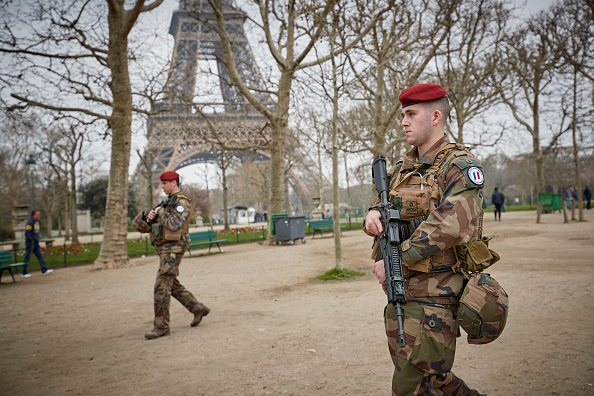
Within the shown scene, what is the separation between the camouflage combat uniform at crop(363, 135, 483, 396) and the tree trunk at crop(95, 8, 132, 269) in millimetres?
11973

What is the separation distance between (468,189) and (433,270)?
438mm

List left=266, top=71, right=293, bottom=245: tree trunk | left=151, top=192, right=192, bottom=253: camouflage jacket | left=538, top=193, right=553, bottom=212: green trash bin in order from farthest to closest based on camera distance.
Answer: left=538, top=193, right=553, bottom=212: green trash bin < left=266, top=71, right=293, bottom=245: tree trunk < left=151, top=192, right=192, bottom=253: camouflage jacket

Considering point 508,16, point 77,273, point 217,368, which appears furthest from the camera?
point 508,16

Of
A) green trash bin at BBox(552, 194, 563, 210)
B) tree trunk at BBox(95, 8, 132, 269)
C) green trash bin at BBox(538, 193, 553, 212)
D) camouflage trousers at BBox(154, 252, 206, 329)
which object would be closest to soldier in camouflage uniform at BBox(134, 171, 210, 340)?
camouflage trousers at BBox(154, 252, 206, 329)

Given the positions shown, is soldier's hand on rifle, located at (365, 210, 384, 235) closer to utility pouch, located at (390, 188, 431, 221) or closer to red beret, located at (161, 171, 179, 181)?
utility pouch, located at (390, 188, 431, 221)

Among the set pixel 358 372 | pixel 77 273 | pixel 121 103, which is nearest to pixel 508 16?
pixel 121 103

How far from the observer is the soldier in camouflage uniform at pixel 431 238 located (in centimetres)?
194

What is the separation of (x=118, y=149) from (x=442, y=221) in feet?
41.3

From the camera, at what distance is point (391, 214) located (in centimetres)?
204

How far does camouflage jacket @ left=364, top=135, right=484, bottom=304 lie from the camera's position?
192 cm

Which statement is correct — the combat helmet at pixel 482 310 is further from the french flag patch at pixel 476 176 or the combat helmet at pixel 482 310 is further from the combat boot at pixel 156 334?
the combat boot at pixel 156 334

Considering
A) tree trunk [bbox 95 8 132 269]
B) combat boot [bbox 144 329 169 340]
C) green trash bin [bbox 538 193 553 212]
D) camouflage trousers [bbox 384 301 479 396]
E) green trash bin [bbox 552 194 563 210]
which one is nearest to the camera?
camouflage trousers [bbox 384 301 479 396]

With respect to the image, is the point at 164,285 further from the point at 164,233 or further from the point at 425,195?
the point at 425,195

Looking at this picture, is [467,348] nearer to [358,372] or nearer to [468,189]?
[358,372]
